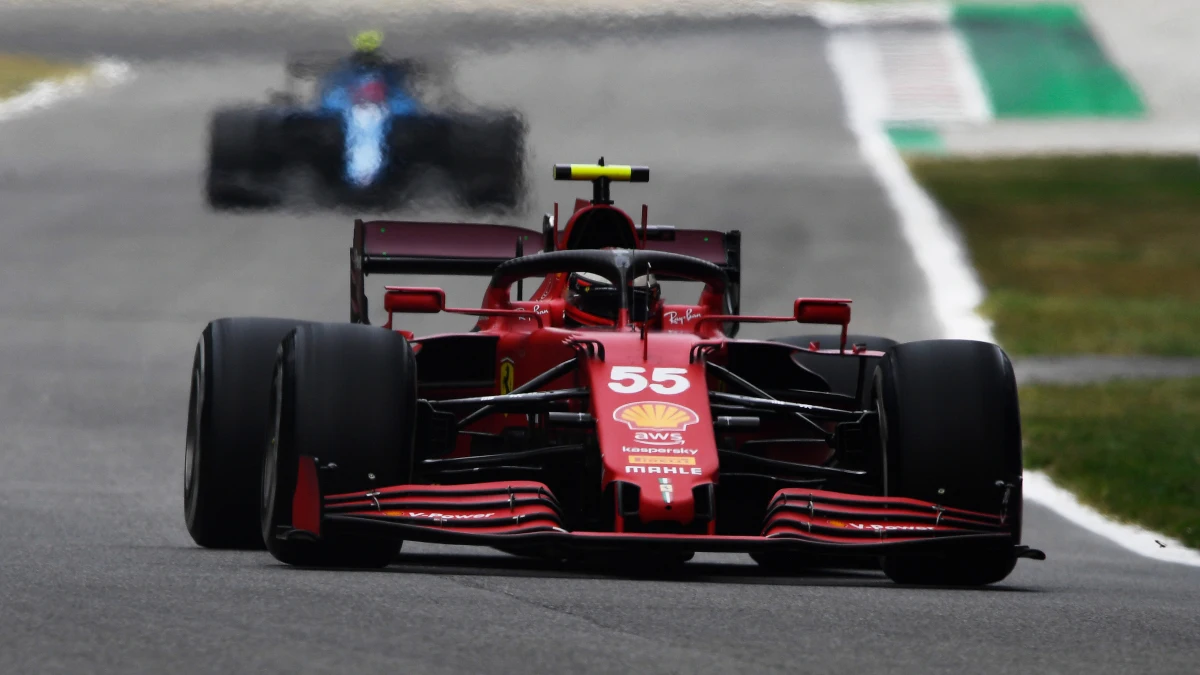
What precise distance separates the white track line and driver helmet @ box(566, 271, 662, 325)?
2.81 m

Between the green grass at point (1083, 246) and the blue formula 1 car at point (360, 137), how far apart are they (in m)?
5.14

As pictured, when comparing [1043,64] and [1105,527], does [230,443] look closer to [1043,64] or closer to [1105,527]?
[1105,527]

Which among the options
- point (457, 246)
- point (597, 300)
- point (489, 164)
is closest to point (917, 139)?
point (489, 164)

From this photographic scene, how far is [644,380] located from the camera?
859 cm

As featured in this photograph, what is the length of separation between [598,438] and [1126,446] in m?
7.41

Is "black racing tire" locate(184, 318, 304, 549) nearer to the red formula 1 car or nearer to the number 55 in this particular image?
the red formula 1 car

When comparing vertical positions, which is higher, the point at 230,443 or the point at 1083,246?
the point at 1083,246

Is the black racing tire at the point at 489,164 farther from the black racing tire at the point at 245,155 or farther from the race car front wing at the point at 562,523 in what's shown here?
the race car front wing at the point at 562,523

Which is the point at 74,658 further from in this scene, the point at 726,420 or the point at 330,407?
the point at 726,420

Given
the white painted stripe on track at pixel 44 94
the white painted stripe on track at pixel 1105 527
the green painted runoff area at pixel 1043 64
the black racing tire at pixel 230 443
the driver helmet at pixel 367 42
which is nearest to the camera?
the black racing tire at pixel 230 443

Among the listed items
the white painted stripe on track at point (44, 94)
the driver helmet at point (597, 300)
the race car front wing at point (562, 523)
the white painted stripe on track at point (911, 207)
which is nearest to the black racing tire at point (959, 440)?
the race car front wing at point (562, 523)

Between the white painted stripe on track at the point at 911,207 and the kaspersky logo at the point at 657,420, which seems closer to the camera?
the kaspersky logo at the point at 657,420

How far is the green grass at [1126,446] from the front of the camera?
12.6 metres

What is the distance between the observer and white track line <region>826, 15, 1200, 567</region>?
11914mm
